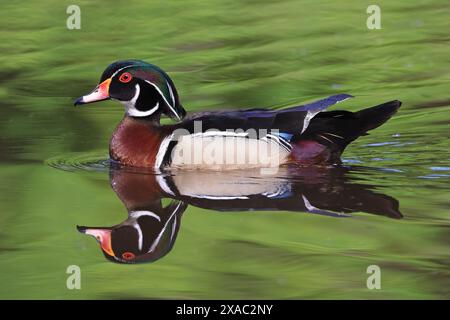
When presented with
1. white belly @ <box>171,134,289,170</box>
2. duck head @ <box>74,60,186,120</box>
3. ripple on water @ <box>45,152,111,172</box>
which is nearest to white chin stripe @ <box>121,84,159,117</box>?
duck head @ <box>74,60,186,120</box>

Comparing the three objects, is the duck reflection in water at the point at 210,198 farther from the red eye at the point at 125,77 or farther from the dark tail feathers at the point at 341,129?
the red eye at the point at 125,77

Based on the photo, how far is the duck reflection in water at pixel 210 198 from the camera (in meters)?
6.82

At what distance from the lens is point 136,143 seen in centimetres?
870

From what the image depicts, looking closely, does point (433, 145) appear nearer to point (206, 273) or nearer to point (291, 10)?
point (206, 273)

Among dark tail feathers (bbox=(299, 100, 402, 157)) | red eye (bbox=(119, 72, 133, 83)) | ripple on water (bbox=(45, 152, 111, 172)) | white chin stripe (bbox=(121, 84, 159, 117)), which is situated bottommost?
ripple on water (bbox=(45, 152, 111, 172))

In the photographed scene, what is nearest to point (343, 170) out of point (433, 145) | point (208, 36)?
point (433, 145)

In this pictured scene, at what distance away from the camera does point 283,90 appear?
1120 cm

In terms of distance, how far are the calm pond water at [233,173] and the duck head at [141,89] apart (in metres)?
→ 0.56

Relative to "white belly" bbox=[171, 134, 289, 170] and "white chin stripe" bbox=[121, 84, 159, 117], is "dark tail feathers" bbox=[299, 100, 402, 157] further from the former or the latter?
"white chin stripe" bbox=[121, 84, 159, 117]

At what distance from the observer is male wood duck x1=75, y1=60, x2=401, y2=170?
8375 mm

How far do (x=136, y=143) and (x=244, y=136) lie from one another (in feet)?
2.93

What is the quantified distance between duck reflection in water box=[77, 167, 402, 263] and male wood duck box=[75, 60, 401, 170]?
144 mm

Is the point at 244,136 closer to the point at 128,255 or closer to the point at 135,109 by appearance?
the point at 135,109
